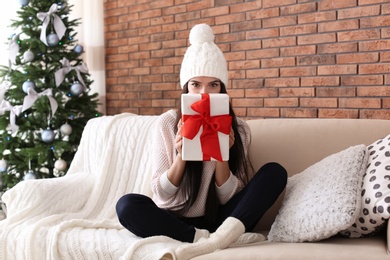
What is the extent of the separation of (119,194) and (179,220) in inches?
28.1

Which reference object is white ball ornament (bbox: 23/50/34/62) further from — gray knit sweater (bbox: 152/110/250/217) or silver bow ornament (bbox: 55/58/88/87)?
gray knit sweater (bbox: 152/110/250/217)

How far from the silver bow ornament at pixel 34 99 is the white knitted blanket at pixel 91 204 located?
0.50 m

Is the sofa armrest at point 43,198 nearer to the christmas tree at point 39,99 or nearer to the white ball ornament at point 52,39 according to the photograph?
the christmas tree at point 39,99

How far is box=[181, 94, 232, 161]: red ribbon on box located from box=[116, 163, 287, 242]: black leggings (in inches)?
8.2

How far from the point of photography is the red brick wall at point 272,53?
318 centimetres

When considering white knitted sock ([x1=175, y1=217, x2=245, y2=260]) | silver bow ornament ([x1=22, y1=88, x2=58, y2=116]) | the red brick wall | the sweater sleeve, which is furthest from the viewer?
silver bow ornament ([x1=22, y1=88, x2=58, y2=116])

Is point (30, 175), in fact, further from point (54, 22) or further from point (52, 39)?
point (54, 22)

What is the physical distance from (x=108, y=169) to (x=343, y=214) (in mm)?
1397

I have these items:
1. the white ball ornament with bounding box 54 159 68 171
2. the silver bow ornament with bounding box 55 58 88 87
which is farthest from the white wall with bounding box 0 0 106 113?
the white ball ornament with bounding box 54 159 68 171

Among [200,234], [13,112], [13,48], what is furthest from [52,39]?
[200,234]

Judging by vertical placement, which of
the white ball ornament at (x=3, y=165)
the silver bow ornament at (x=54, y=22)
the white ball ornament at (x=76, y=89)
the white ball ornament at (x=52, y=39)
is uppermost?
the silver bow ornament at (x=54, y=22)

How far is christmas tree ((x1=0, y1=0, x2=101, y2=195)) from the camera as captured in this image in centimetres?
384

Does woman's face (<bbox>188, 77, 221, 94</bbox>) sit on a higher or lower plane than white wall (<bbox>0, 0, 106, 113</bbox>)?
lower

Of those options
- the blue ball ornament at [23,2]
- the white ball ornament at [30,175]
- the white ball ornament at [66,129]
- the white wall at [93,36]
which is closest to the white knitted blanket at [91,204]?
the white ball ornament at [66,129]
